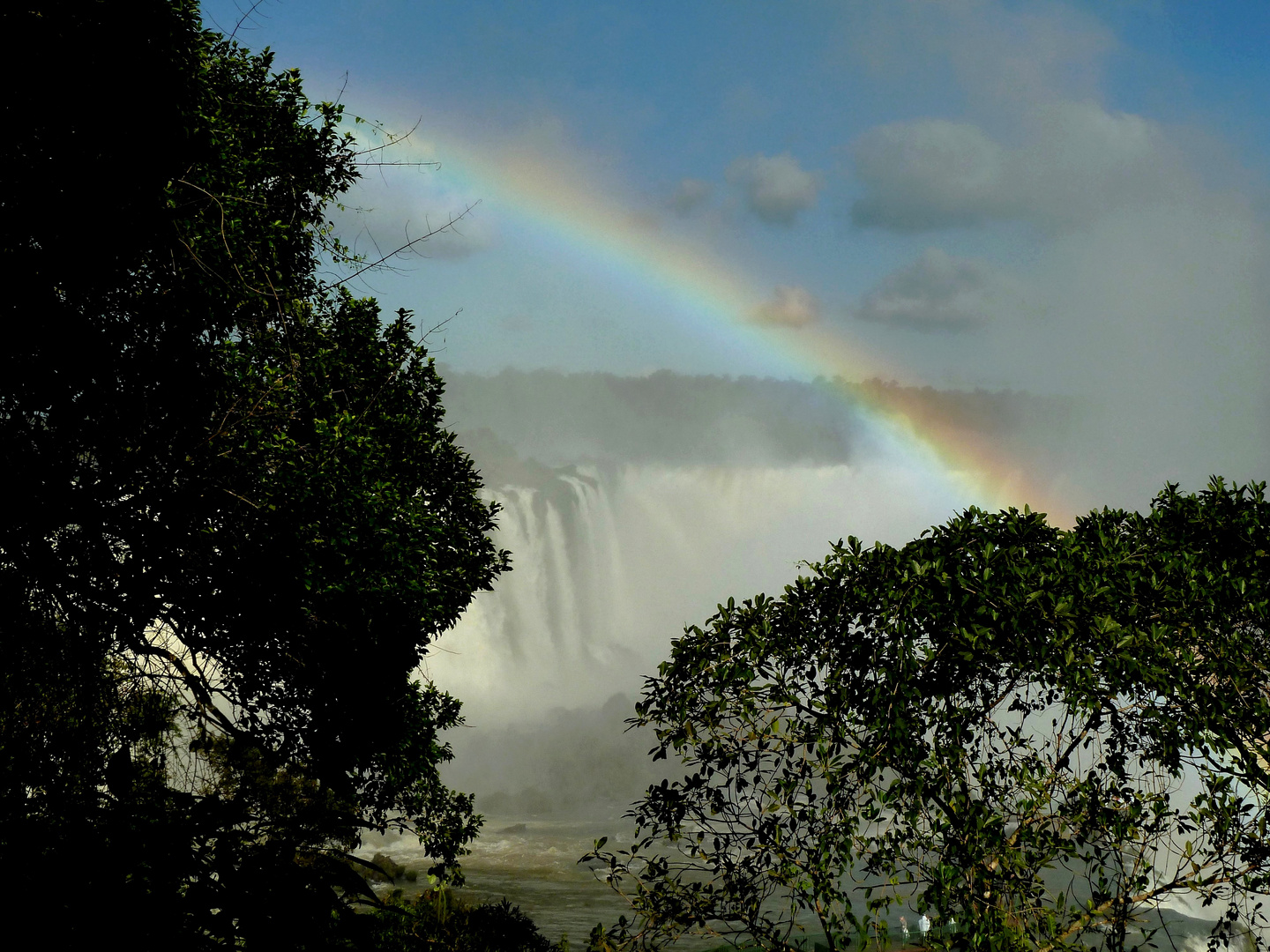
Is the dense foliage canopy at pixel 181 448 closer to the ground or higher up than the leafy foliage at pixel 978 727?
higher up

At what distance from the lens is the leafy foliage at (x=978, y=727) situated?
558cm

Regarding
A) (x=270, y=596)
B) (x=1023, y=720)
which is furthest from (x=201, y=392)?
(x=1023, y=720)

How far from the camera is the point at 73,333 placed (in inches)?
345

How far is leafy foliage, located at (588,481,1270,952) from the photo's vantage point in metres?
5.58

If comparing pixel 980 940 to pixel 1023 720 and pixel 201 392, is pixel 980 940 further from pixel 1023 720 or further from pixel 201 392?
pixel 201 392

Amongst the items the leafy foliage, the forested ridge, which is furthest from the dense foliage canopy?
the leafy foliage

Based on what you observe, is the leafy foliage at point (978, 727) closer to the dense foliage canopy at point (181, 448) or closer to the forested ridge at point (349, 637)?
the forested ridge at point (349, 637)

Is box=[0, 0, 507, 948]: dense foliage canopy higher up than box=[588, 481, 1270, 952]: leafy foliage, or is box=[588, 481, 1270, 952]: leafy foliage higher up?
box=[0, 0, 507, 948]: dense foliage canopy

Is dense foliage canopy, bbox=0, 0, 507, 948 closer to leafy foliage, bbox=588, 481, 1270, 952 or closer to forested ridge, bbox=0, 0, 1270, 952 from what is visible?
forested ridge, bbox=0, 0, 1270, 952

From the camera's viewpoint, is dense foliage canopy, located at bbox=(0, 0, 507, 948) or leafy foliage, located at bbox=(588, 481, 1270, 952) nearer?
leafy foliage, located at bbox=(588, 481, 1270, 952)

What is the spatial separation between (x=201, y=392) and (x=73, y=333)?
1.15 meters

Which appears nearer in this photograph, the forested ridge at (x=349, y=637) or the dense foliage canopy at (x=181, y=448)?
the forested ridge at (x=349, y=637)

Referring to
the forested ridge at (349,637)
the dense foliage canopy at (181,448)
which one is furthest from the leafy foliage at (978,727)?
the dense foliage canopy at (181,448)

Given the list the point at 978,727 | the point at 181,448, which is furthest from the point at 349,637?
the point at 978,727
